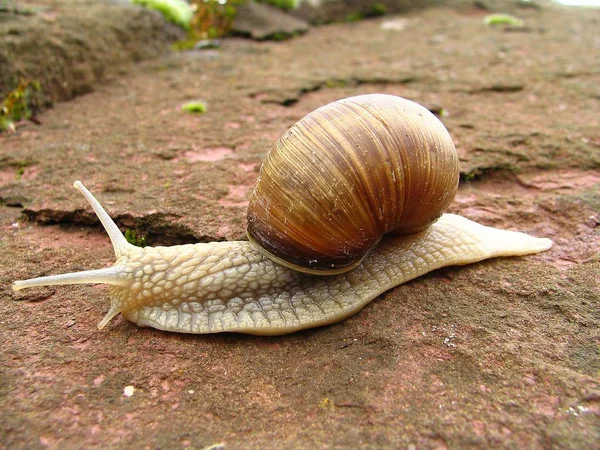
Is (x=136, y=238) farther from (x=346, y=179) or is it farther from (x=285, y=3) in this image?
(x=285, y=3)

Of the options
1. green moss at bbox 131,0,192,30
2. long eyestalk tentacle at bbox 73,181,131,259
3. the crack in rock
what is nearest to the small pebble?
long eyestalk tentacle at bbox 73,181,131,259

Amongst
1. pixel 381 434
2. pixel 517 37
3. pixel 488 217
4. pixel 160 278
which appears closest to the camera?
pixel 381 434

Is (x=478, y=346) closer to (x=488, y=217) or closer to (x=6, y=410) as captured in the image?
(x=488, y=217)

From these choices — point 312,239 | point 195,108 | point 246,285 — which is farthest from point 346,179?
point 195,108

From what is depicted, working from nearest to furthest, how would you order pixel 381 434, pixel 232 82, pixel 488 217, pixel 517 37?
pixel 381 434, pixel 488 217, pixel 232 82, pixel 517 37

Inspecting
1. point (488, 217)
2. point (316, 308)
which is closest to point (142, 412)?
point (316, 308)
